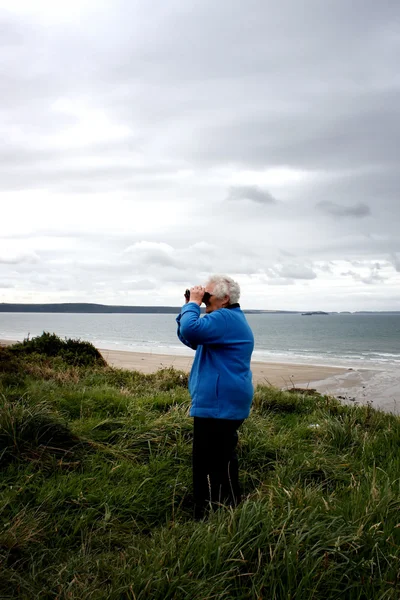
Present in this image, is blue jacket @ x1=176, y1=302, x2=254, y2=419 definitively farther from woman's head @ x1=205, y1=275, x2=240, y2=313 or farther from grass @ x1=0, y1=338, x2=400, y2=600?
grass @ x1=0, y1=338, x2=400, y2=600

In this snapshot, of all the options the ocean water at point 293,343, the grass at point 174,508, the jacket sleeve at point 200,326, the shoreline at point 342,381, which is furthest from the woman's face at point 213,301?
the ocean water at point 293,343

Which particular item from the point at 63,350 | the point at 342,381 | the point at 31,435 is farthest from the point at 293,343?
the point at 31,435

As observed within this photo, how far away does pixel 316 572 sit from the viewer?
108 inches

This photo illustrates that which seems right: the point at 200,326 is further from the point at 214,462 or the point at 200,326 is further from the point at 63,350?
the point at 63,350

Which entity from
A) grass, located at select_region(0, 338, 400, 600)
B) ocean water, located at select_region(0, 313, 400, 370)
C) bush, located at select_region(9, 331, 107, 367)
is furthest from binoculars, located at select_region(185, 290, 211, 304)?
ocean water, located at select_region(0, 313, 400, 370)

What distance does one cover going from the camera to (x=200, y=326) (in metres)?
3.96

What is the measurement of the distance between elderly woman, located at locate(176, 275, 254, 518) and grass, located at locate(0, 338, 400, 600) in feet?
1.19

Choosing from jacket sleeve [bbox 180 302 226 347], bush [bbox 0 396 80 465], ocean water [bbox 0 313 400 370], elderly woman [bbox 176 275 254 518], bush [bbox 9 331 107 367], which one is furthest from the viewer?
ocean water [bbox 0 313 400 370]

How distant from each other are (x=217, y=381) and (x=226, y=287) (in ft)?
2.74

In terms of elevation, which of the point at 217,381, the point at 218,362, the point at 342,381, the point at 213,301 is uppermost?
the point at 213,301

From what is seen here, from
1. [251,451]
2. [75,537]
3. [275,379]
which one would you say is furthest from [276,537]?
[275,379]

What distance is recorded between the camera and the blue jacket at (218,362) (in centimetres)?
400

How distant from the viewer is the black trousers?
4.15 m

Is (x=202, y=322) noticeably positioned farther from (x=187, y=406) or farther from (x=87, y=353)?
(x=87, y=353)
